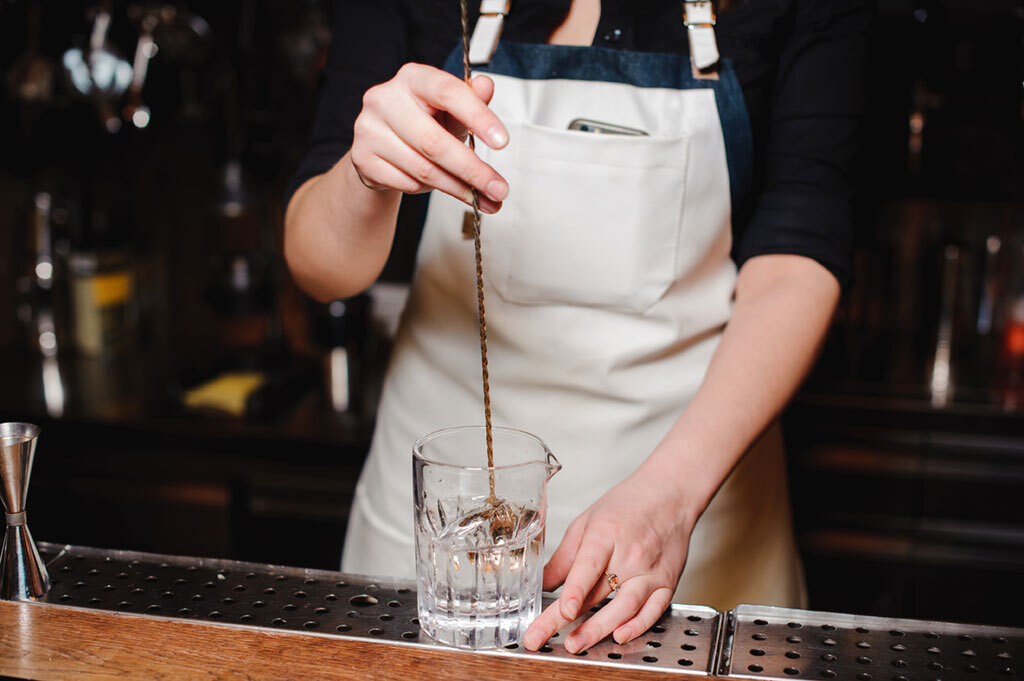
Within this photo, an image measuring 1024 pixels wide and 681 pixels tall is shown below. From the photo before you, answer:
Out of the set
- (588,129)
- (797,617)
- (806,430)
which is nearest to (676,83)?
(588,129)

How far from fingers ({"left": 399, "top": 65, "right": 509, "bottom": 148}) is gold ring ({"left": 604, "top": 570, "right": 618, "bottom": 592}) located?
0.37 metres

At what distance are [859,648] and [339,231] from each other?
26.2 inches

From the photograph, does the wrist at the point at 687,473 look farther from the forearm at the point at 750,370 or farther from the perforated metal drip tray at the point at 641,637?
the perforated metal drip tray at the point at 641,637

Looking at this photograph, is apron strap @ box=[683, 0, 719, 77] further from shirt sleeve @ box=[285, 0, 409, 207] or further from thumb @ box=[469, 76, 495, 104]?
thumb @ box=[469, 76, 495, 104]

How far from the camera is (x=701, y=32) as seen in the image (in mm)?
1244

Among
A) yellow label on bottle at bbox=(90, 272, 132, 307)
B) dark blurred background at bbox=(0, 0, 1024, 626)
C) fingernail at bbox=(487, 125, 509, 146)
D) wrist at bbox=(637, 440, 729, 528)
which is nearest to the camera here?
fingernail at bbox=(487, 125, 509, 146)

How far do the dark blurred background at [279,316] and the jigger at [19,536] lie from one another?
1.30 metres

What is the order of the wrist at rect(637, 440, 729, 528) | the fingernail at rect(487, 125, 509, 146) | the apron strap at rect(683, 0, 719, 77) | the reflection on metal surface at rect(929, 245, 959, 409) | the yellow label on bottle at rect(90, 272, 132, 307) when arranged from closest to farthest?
the fingernail at rect(487, 125, 509, 146) < the wrist at rect(637, 440, 729, 528) < the apron strap at rect(683, 0, 719, 77) < the reflection on metal surface at rect(929, 245, 959, 409) < the yellow label on bottle at rect(90, 272, 132, 307)

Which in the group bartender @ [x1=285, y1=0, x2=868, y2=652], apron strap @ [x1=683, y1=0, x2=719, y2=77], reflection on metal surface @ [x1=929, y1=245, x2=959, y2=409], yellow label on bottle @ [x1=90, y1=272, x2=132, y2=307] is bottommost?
reflection on metal surface @ [x1=929, y1=245, x2=959, y2=409]

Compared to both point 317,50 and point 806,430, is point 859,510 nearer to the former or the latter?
point 806,430

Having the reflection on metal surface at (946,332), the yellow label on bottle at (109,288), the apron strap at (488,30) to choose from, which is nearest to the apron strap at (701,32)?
the apron strap at (488,30)

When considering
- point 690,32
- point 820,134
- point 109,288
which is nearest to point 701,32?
point 690,32

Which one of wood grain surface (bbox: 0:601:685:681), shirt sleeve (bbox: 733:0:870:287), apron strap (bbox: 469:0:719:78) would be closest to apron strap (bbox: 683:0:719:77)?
apron strap (bbox: 469:0:719:78)

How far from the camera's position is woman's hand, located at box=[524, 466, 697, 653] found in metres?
0.81
